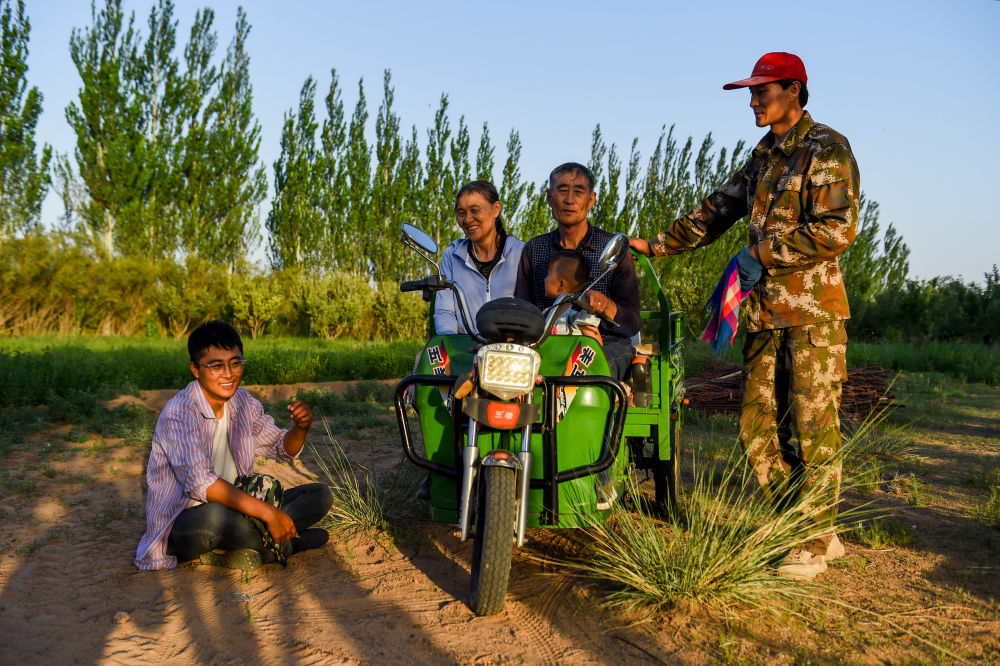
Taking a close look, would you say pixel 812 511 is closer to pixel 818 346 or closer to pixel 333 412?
pixel 818 346

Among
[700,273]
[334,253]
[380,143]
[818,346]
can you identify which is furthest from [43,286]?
[818,346]

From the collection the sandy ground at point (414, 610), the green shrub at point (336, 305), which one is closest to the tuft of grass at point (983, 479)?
the sandy ground at point (414, 610)

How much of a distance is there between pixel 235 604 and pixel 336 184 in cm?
2468

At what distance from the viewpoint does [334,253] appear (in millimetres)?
26312

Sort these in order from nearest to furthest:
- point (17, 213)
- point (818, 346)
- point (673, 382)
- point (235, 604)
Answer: point (235, 604), point (818, 346), point (673, 382), point (17, 213)

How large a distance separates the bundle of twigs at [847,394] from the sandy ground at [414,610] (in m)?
4.28

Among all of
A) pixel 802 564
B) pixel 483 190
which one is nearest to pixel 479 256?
pixel 483 190

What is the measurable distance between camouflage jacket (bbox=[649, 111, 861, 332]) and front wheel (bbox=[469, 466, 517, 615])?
1.60m

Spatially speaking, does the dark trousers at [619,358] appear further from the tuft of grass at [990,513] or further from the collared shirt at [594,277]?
the tuft of grass at [990,513]

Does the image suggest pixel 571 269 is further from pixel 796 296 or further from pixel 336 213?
pixel 336 213

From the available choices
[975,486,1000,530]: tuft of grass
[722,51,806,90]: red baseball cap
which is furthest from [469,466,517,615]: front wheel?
[975,486,1000,530]: tuft of grass

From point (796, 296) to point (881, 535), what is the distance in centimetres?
149

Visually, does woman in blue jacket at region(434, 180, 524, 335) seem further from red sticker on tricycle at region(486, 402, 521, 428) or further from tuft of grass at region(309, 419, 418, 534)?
red sticker on tricycle at region(486, 402, 521, 428)

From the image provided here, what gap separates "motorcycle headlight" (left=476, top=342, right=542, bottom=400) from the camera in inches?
115
